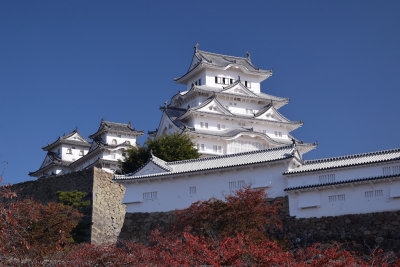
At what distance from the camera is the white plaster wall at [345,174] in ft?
77.1

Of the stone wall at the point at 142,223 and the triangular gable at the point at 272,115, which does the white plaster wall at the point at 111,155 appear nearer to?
the triangular gable at the point at 272,115

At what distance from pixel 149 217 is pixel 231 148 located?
15.9 metres

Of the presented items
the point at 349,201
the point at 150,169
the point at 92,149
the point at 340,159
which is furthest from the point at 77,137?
the point at 349,201

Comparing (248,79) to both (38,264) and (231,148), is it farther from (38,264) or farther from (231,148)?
(38,264)

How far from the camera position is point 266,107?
148 feet

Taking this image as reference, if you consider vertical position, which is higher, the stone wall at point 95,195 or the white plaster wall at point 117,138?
the white plaster wall at point 117,138

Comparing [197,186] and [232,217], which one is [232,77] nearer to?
[197,186]

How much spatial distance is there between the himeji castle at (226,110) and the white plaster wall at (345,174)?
1646cm

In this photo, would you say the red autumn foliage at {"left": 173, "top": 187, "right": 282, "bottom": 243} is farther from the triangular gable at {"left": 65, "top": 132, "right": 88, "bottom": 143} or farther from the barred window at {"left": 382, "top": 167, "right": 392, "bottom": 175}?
the triangular gable at {"left": 65, "top": 132, "right": 88, "bottom": 143}

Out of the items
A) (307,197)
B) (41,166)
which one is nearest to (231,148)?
(307,197)

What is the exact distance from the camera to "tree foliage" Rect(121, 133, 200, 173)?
3416cm

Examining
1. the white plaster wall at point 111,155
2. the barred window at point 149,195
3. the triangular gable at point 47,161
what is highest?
the triangular gable at point 47,161

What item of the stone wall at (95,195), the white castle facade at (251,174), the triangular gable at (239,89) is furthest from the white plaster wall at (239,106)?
the stone wall at (95,195)

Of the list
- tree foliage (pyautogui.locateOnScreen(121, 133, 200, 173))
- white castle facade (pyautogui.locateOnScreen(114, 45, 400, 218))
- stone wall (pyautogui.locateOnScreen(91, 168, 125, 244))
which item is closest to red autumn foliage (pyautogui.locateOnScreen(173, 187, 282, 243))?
white castle facade (pyautogui.locateOnScreen(114, 45, 400, 218))
